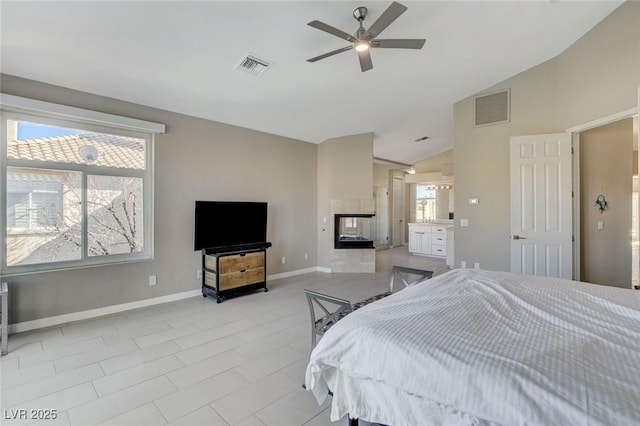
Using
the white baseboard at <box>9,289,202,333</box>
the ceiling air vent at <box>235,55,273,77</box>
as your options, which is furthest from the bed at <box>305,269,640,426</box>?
the white baseboard at <box>9,289,202,333</box>

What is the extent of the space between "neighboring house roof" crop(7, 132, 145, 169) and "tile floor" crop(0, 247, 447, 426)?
191 cm

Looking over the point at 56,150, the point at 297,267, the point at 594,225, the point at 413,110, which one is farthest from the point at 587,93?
the point at 56,150

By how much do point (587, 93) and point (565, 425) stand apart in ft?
13.5

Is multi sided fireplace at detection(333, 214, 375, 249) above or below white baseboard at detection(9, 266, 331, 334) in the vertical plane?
above

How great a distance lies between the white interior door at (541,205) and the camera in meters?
3.68

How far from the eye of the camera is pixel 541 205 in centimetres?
384

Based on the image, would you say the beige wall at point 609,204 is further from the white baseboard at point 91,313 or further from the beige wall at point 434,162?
the white baseboard at point 91,313

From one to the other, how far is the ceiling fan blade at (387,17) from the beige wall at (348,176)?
3568mm

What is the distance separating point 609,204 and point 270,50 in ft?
16.0

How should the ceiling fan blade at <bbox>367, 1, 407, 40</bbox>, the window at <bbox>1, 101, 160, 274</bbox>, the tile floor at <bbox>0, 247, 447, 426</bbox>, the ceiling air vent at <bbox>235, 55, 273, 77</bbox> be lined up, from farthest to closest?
the ceiling air vent at <bbox>235, 55, 273, 77</bbox> < the window at <bbox>1, 101, 160, 274</bbox> < the ceiling fan blade at <bbox>367, 1, 407, 40</bbox> < the tile floor at <bbox>0, 247, 447, 426</bbox>

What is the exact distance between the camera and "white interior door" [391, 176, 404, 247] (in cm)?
960

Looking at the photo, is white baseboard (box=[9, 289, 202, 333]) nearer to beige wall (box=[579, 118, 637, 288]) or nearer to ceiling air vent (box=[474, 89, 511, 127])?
ceiling air vent (box=[474, 89, 511, 127])

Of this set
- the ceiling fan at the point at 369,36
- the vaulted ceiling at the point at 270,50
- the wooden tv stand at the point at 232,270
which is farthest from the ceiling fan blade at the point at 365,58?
the wooden tv stand at the point at 232,270

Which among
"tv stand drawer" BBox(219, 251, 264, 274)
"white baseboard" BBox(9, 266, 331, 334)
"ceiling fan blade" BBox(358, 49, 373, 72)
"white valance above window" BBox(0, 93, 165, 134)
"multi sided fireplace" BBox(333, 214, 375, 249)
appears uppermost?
"ceiling fan blade" BBox(358, 49, 373, 72)
